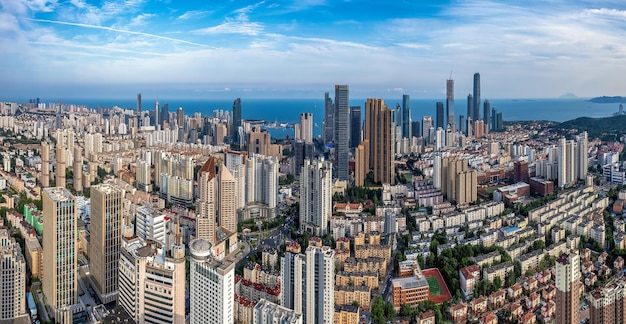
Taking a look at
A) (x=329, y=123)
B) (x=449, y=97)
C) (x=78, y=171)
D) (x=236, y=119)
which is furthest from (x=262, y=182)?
(x=449, y=97)

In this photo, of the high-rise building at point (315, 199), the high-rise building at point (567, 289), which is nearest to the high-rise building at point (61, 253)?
the high-rise building at point (315, 199)

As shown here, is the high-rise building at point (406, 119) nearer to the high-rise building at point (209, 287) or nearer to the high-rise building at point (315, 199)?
the high-rise building at point (315, 199)

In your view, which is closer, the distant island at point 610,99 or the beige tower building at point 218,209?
the beige tower building at point 218,209

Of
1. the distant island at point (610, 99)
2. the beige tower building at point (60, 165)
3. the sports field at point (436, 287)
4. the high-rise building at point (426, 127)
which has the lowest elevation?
the sports field at point (436, 287)

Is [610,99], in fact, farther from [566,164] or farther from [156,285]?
[156,285]

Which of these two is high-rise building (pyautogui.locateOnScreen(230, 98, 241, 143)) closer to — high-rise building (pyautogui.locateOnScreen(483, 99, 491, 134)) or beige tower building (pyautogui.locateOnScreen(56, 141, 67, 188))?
beige tower building (pyautogui.locateOnScreen(56, 141, 67, 188))
